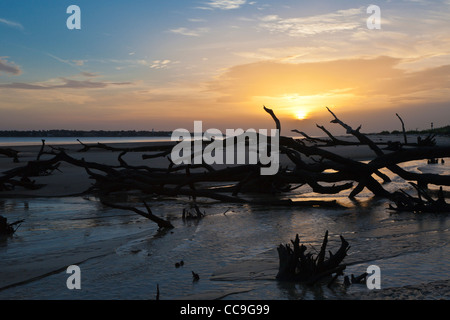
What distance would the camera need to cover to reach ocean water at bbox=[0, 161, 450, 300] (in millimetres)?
3516

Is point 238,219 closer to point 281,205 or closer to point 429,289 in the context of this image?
point 281,205

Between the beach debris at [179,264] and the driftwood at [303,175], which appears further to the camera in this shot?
the driftwood at [303,175]

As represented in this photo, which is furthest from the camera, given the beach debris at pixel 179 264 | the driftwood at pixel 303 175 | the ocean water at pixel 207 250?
the driftwood at pixel 303 175

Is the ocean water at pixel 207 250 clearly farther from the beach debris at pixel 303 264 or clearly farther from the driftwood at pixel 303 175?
the driftwood at pixel 303 175

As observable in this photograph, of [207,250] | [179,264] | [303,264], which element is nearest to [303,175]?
[207,250]

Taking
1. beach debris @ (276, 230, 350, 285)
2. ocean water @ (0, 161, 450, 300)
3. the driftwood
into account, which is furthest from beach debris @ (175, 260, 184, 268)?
the driftwood

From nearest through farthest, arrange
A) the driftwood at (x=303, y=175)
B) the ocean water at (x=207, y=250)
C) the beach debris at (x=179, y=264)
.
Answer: the ocean water at (x=207, y=250) < the beach debris at (x=179, y=264) < the driftwood at (x=303, y=175)

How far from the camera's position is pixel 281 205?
7672mm

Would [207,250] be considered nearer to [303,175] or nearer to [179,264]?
[179,264]

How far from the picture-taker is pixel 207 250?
4.71m

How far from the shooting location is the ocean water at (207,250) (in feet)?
11.5

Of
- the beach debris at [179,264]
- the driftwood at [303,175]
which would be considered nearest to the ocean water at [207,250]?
the beach debris at [179,264]

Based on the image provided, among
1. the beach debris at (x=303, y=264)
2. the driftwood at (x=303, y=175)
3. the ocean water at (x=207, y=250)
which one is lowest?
the ocean water at (x=207, y=250)
